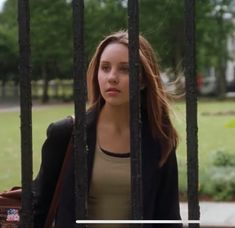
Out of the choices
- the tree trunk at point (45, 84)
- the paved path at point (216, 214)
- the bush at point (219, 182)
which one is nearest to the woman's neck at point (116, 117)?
the paved path at point (216, 214)

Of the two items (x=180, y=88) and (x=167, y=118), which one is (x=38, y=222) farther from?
(x=180, y=88)

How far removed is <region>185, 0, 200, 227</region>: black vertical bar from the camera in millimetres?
2012

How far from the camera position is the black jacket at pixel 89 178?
2.36 m

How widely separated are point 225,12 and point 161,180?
46.2m

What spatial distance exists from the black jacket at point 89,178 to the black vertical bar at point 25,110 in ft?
0.95

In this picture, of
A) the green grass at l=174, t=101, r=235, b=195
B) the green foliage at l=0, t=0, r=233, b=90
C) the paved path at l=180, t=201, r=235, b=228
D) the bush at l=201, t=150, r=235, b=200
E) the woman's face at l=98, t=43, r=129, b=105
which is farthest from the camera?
the green foliage at l=0, t=0, r=233, b=90

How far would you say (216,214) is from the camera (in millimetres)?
8602

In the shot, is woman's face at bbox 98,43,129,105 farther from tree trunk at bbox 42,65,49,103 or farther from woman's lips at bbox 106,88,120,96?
tree trunk at bbox 42,65,49,103

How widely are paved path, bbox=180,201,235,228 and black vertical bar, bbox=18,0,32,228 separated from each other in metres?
5.39

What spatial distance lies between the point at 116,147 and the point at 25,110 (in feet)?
1.99

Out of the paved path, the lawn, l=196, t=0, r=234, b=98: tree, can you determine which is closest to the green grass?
the lawn

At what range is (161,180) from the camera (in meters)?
2.47

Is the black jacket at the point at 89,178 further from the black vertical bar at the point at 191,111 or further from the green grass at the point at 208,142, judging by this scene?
the green grass at the point at 208,142

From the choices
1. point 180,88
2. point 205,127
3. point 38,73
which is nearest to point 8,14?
point 38,73
